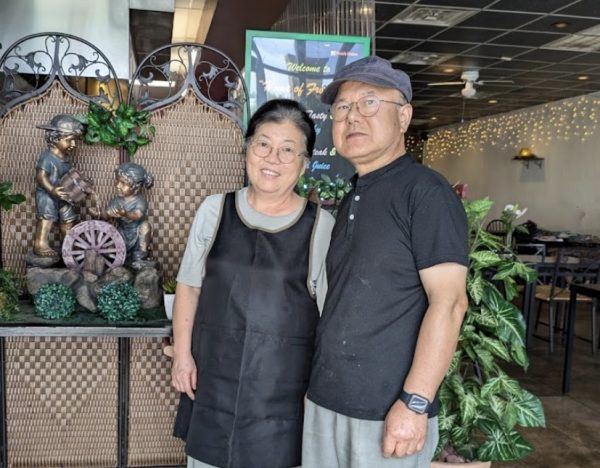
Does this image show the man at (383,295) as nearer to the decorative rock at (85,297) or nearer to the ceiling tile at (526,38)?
the decorative rock at (85,297)

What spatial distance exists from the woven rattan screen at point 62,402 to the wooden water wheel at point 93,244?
1.36ft

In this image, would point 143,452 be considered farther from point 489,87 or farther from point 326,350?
point 489,87

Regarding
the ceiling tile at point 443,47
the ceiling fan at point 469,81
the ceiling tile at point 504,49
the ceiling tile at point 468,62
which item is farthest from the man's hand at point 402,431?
the ceiling fan at point 469,81

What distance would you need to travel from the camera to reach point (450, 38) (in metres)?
6.41

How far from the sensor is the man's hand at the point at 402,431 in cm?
140

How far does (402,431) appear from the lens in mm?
1398

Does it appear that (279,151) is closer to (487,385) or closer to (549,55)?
(487,385)

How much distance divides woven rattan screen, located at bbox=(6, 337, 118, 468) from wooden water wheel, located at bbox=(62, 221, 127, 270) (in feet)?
1.36

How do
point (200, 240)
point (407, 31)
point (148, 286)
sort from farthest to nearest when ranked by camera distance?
point (407, 31) → point (148, 286) → point (200, 240)

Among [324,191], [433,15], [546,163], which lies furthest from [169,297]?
[546,163]

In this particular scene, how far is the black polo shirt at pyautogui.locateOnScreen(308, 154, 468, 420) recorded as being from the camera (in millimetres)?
1389

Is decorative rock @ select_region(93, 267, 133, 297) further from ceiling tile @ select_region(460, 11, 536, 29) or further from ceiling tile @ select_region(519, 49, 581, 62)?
ceiling tile @ select_region(519, 49, 581, 62)

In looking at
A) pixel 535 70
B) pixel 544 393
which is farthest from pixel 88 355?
pixel 535 70

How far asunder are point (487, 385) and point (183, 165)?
153 cm
